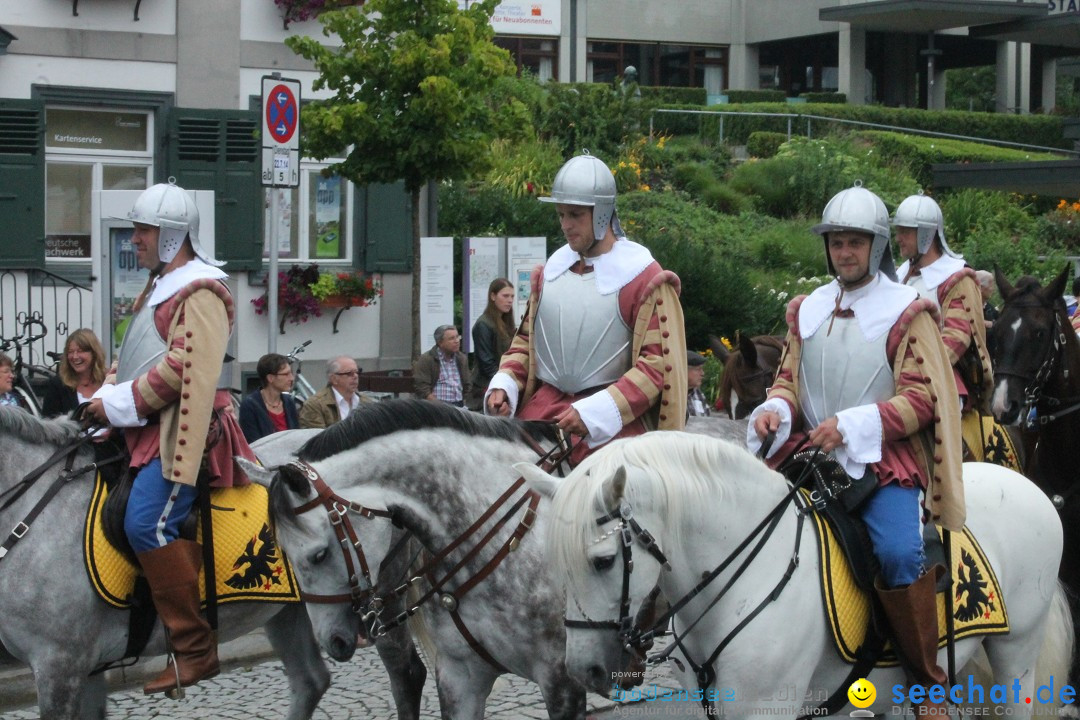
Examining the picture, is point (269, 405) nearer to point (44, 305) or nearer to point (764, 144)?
point (44, 305)

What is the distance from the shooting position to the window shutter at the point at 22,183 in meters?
12.8

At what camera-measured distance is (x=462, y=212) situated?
A: 19.2 meters

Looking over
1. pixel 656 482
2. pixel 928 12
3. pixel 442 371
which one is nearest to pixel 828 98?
pixel 928 12

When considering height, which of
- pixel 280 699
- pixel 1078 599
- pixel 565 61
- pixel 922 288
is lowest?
pixel 280 699

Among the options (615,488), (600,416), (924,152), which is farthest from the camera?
(924,152)

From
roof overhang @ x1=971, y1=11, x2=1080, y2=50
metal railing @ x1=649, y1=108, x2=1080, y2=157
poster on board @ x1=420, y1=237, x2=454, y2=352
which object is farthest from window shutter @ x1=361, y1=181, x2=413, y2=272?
roof overhang @ x1=971, y1=11, x2=1080, y2=50

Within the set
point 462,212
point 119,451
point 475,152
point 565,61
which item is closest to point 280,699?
point 119,451

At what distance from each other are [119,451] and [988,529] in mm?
3444

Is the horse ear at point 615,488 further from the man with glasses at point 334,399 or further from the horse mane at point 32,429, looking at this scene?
the man with glasses at point 334,399

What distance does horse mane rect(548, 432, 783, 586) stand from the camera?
398 centimetres

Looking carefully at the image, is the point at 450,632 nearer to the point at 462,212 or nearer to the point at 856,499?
the point at 856,499

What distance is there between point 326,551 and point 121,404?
3.68 ft

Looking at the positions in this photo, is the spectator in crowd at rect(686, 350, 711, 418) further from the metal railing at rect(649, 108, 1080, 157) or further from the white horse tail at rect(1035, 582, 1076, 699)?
the metal railing at rect(649, 108, 1080, 157)

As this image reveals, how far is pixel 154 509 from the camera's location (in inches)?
215
